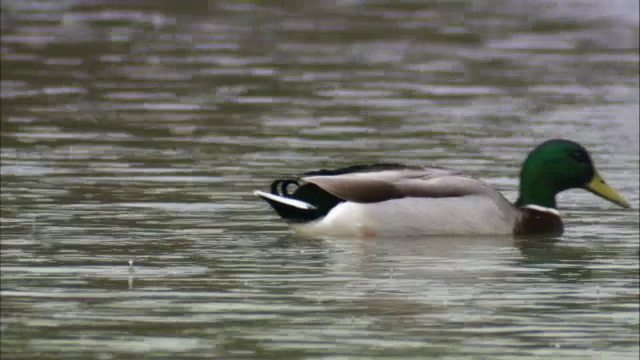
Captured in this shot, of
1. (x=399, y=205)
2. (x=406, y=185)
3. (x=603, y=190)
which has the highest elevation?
(x=406, y=185)

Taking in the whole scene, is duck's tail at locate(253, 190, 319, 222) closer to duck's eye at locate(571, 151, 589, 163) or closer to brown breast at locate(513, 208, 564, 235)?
brown breast at locate(513, 208, 564, 235)

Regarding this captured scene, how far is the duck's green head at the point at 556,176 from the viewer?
14.6 metres

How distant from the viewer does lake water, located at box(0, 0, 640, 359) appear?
1041cm

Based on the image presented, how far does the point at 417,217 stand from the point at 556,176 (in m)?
1.26

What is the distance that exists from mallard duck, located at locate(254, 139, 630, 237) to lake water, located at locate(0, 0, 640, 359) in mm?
142

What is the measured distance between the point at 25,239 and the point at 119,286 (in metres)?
1.81

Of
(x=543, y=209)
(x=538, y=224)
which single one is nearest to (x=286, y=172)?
(x=543, y=209)

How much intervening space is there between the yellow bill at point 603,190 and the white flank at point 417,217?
0.99 metres

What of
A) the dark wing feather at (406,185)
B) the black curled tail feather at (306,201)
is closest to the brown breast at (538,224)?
the dark wing feather at (406,185)

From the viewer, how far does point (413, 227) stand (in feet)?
46.1

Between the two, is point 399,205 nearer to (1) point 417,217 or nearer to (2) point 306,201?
(1) point 417,217

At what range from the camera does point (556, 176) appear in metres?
14.7

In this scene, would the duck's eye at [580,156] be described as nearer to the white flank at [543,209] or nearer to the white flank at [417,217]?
the white flank at [543,209]

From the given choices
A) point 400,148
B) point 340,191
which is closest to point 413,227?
point 340,191
